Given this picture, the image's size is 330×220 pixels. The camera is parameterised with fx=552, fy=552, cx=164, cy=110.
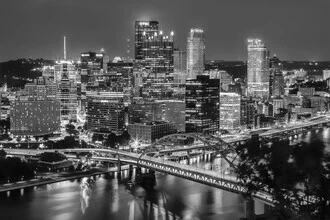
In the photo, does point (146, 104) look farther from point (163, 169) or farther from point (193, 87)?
point (163, 169)

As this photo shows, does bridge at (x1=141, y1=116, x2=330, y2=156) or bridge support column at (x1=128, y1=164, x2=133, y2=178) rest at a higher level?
bridge at (x1=141, y1=116, x2=330, y2=156)

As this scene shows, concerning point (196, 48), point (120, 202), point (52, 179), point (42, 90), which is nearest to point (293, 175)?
point (120, 202)

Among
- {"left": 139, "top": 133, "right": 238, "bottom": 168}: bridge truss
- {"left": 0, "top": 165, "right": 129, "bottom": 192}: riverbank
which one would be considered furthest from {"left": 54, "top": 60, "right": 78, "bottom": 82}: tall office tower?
{"left": 0, "top": 165, "right": 129, "bottom": 192}: riverbank

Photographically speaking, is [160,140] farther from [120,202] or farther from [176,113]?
[176,113]

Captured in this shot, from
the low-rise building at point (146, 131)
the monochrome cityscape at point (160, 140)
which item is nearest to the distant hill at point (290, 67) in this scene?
the monochrome cityscape at point (160, 140)

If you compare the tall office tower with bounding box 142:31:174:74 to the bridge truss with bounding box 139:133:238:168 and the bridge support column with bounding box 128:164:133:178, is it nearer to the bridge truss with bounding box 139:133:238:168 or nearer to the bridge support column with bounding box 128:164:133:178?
the bridge truss with bounding box 139:133:238:168

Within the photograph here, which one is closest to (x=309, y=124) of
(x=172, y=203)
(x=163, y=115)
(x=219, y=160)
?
(x=163, y=115)

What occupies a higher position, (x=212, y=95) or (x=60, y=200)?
(x=212, y=95)
